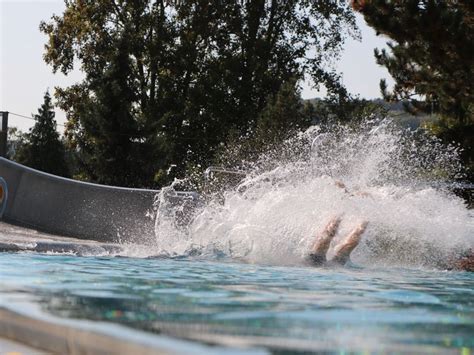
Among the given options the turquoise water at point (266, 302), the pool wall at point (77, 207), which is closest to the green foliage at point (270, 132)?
the pool wall at point (77, 207)

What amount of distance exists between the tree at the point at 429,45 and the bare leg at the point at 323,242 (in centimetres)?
590

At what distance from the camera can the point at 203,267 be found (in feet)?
33.8

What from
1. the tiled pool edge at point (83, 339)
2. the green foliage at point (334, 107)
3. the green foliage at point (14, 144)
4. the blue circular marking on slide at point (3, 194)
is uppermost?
the green foliage at point (334, 107)

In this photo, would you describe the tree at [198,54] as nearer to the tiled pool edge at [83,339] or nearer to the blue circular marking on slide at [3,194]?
the blue circular marking on slide at [3,194]

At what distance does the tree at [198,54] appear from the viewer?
1639 inches

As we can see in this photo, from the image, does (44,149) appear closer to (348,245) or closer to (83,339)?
(348,245)

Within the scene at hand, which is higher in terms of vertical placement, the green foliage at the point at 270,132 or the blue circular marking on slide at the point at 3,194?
the green foliage at the point at 270,132

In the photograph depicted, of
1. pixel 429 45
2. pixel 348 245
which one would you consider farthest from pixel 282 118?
pixel 348 245

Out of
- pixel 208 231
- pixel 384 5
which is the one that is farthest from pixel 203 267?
pixel 384 5

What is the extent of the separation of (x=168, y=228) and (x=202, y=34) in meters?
28.2

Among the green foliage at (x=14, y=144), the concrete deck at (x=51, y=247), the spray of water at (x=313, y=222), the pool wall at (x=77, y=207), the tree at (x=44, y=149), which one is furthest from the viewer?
the tree at (x=44, y=149)

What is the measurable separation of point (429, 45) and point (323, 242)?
724 cm

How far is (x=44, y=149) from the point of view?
57406 mm

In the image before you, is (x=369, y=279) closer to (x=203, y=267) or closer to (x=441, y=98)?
(x=203, y=267)
